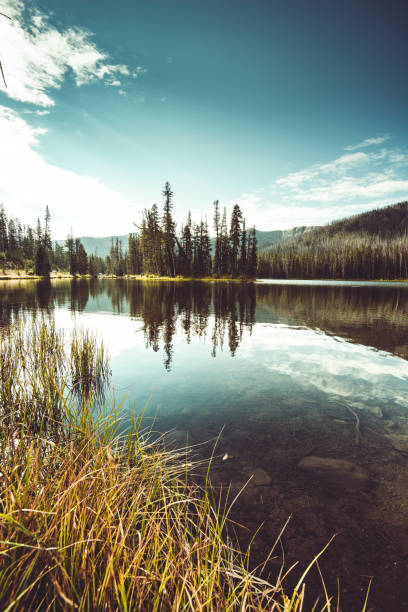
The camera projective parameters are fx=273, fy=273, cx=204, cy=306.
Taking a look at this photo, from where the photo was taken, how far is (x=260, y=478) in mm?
4176

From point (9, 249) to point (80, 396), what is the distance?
130 m

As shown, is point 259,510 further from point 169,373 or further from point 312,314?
point 312,314

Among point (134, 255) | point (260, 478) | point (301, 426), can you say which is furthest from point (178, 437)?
point (134, 255)

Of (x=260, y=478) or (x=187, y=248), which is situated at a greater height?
(x=187, y=248)

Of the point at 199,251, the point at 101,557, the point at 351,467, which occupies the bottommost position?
the point at 351,467

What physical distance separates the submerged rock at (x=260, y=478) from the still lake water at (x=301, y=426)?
0.03m

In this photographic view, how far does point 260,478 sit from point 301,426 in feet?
6.12

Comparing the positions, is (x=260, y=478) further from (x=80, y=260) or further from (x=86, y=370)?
(x=80, y=260)

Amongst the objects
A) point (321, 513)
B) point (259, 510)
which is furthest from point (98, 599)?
point (321, 513)

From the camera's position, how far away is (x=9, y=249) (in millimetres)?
109875

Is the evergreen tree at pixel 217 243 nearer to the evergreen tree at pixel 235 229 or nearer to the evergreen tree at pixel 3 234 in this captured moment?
the evergreen tree at pixel 235 229

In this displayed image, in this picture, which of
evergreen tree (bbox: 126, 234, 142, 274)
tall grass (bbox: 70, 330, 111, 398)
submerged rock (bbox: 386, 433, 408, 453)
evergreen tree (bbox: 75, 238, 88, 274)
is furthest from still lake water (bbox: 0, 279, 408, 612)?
evergreen tree (bbox: 75, 238, 88, 274)

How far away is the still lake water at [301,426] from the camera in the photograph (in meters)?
3.12

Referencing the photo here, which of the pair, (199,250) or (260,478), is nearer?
(260,478)
